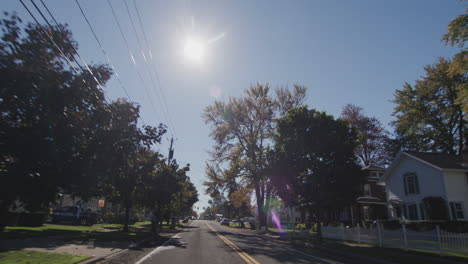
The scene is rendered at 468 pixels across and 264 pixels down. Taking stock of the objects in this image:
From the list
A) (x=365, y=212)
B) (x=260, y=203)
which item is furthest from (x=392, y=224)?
(x=260, y=203)

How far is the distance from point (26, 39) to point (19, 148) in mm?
2715

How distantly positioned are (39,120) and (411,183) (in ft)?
91.7

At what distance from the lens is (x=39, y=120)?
6.81 meters

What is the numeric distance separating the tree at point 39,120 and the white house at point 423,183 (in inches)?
990

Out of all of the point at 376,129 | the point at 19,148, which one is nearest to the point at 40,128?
the point at 19,148

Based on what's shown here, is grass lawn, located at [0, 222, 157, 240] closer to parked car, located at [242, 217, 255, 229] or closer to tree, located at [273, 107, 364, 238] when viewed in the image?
tree, located at [273, 107, 364, 238]

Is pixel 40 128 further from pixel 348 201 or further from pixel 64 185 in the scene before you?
pixel 348 201

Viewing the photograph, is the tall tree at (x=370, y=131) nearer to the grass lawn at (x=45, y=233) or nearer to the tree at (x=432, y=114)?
the tree at (x=432, y=114)

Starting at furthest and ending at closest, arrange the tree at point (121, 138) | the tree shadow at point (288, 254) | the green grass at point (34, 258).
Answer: the tree shadow at point (288, 254) → the tree at point (121, 138) → the green grass at point (34, 258)

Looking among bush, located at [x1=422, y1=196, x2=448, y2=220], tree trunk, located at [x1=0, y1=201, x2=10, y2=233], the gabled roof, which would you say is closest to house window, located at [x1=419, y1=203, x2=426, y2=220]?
bush, located at [x1=422, y1=196, x2=448, y2=220]

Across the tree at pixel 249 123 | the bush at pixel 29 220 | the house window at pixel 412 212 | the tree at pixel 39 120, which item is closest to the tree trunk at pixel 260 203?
the tree at pixel 249 123

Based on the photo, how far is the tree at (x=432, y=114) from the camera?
34.6 meters

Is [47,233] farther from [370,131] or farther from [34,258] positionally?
[370,131]

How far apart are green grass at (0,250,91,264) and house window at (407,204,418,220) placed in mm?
25497
